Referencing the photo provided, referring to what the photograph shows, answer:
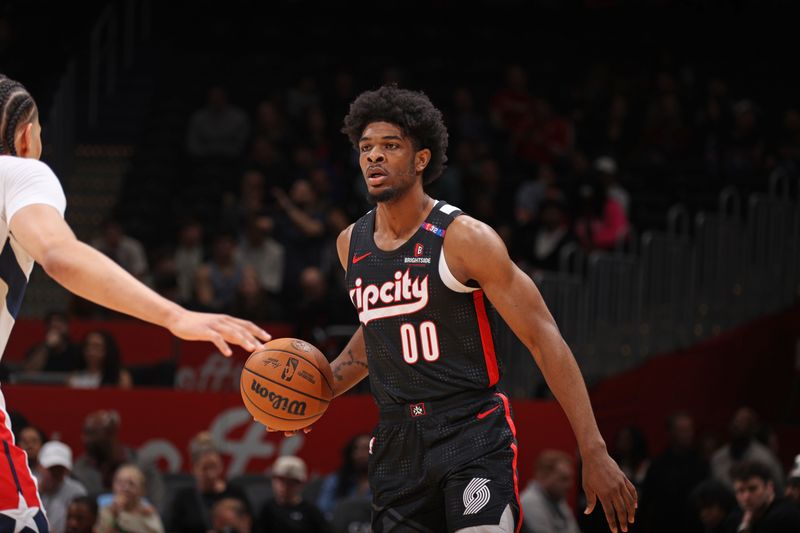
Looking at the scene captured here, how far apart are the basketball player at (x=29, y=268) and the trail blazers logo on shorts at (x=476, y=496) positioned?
4.55ft

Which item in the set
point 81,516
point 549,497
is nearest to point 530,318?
point 81,516

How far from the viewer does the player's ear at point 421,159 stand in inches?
214

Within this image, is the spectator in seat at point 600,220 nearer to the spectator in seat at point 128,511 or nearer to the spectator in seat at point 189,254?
the spectator in seat at point 189,254

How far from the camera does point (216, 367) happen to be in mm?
13688

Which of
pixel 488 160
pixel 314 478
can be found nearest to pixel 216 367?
pixel 314 478

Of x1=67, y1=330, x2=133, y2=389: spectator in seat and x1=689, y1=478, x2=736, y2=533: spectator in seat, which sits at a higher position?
x1=67, y1=330, x2=133, y2=389: spectator in seat

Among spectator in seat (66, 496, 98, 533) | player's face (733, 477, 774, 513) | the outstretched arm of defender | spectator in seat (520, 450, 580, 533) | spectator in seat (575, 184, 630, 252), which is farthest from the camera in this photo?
spectator in seat (575, 184, 630, 252)

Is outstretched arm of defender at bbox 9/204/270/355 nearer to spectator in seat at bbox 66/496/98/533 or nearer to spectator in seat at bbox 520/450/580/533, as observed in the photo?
spectator in seat at bbox 66/496/98/533

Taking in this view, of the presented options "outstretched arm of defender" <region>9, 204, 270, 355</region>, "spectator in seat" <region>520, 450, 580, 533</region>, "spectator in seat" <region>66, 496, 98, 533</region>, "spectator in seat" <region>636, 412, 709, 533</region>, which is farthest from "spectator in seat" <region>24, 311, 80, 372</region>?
"outstretched arm of defender" <region>9, 204, 270, 355</region>

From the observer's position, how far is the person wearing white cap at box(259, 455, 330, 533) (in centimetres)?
1063

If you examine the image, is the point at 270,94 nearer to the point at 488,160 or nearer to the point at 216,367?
the point at 488,160

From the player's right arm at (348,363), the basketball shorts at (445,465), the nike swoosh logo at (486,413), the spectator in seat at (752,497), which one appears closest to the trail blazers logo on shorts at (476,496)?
the basketball shorts at (445,465)

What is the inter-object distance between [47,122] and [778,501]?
466 inches

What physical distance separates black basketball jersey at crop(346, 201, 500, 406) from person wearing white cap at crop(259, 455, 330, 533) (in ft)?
18.3
